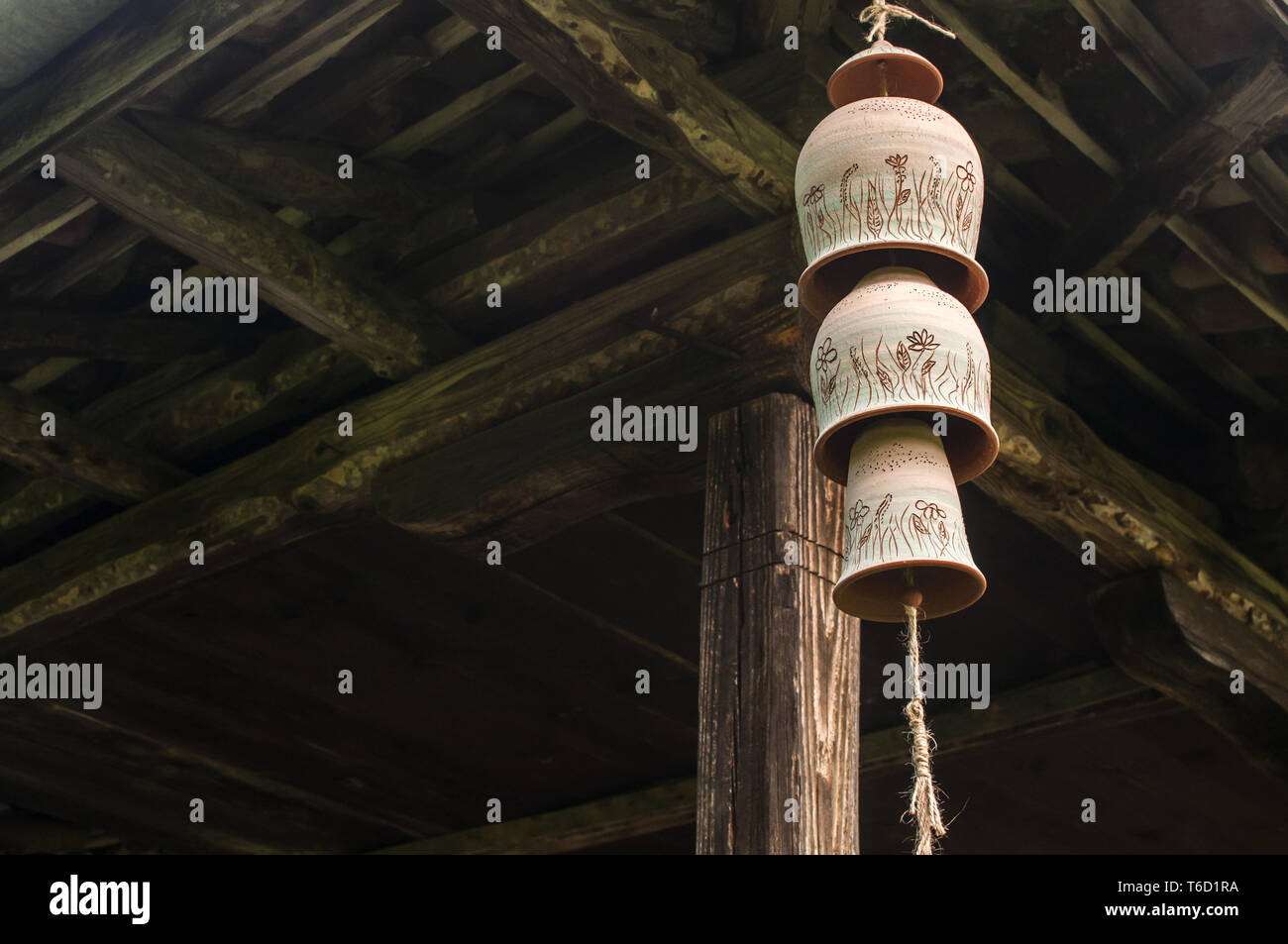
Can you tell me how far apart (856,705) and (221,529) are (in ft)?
8.07

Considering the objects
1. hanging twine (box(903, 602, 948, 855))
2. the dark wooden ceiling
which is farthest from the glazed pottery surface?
the dark wooden ceiling

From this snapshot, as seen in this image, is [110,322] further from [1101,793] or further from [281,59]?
[1101,793]

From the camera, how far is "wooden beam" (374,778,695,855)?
21.1 feet

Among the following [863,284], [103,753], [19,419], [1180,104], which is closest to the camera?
[863,284]

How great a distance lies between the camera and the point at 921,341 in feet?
7.81

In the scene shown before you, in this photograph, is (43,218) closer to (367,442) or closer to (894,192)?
(367,442)

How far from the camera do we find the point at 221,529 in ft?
16.5

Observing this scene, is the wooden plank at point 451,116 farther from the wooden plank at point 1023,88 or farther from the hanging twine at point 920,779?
the hanging twine at point 920,779

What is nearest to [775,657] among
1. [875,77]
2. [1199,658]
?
[875,77]

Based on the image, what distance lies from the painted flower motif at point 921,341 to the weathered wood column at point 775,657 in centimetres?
108

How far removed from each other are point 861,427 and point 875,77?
2.09ft

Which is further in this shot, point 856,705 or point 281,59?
point 281,59

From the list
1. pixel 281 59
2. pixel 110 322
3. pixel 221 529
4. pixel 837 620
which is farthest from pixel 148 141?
pixel 837 620

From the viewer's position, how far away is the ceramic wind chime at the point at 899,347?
238 cm
